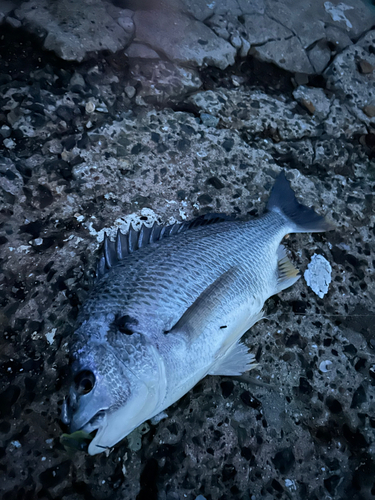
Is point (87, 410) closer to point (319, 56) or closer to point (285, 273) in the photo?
point (285, 273)

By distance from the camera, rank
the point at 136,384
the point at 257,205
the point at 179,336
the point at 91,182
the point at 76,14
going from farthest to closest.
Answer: the point at 76,14 → the point at 257,205 → the point at 91,182 → the point at 179,336 → the point at 136,384

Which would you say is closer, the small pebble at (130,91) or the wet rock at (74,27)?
the wet rock at (74,27)

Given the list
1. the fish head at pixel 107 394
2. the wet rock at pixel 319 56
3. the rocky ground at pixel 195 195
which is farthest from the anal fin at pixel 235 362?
the wet rock at pixel 319 56

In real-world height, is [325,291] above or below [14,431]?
above

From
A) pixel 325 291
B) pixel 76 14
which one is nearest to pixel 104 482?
pixel 325 291

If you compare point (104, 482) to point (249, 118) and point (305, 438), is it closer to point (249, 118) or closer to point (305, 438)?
point (305, 438)

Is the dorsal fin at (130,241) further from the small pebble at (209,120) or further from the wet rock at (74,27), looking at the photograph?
the wet rock at (74,27)

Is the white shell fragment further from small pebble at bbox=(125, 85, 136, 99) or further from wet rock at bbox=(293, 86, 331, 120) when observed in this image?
small pebble at bbox=(125, 85, 136, 99)
